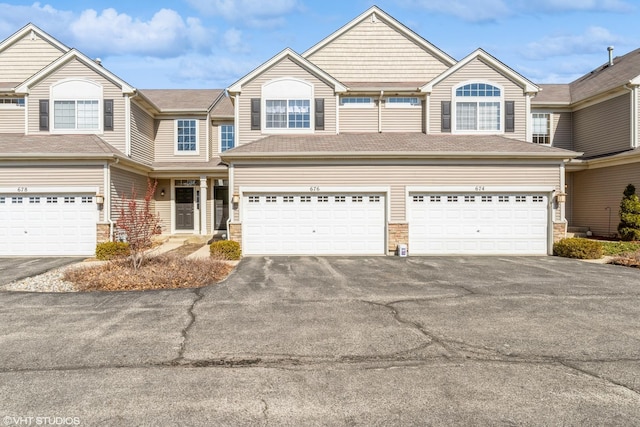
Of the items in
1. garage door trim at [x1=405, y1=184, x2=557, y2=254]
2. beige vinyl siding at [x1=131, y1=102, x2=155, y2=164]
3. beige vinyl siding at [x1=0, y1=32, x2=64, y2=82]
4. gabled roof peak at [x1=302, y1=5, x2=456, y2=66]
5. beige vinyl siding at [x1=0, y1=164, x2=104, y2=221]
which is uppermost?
gabled roof peak at [x1=302, y1=5, x2=456, y2=66]

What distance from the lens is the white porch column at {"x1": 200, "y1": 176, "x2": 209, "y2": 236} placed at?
1902 centimetres

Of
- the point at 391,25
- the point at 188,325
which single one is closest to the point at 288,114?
the point at 391,25

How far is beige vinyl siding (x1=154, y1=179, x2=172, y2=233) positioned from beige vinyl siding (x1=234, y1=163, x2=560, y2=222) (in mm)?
6989

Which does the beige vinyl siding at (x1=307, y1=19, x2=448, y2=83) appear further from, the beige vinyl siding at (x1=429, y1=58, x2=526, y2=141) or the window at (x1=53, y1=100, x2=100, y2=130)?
the window at (x1=53, y1=100, x2=100, y2=130)

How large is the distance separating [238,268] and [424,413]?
8791 mm

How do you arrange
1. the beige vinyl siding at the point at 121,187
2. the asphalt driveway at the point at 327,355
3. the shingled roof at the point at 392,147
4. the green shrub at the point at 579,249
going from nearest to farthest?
the asphalt driveway at the point at 327,355 → the green shrub at the point at 579,249 → the shingled roof at the point at 392,147 → the beige vinyl siding at the point at 121,187

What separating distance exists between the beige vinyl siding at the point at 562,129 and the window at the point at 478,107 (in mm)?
5741

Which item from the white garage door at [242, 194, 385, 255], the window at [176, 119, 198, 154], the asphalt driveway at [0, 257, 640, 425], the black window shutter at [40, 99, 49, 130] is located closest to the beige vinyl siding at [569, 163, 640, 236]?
the asphalt driveway at [0, 257, 640, 425]

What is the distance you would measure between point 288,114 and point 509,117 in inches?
381

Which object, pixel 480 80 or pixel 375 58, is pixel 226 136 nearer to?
pixel 375 58

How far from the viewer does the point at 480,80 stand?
17.0 m

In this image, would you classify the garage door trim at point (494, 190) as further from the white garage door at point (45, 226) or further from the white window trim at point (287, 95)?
the white garage door at point (45, 226)

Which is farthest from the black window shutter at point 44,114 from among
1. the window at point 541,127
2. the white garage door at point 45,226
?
the window at point 541,127

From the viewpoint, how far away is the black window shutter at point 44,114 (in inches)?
651
